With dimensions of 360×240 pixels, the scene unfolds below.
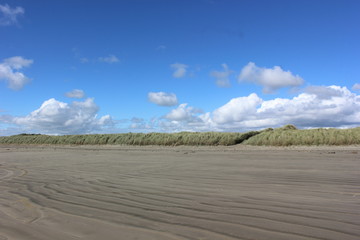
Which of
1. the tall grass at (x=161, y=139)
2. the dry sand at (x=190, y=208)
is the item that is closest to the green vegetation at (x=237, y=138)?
the tall grass at (x=161, y=139)

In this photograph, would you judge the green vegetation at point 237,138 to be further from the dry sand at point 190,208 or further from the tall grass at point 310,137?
the dry sand at point 190,208

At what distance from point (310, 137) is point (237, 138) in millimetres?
4648

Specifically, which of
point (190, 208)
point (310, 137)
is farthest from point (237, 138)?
point (190, 208)

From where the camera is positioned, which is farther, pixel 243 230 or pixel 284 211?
pixel 284 211

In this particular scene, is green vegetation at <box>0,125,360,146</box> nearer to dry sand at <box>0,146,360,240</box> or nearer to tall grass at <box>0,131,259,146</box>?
tall grass at <box>0,131,259,146</box>

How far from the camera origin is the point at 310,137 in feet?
49.4

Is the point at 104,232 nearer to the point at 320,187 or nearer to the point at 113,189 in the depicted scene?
the point at 113,189

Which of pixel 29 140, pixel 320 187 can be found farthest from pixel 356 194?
pixel 29 140

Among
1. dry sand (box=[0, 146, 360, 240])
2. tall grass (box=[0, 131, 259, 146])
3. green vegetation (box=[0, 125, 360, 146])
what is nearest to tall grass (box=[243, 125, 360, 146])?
green vegetation (box=[0, 125, 360, 146])

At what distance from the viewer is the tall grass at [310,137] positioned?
14249 mm

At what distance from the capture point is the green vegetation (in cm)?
1461

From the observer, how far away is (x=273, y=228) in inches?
111

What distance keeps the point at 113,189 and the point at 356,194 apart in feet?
13.7

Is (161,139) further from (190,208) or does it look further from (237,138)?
(190,208)
